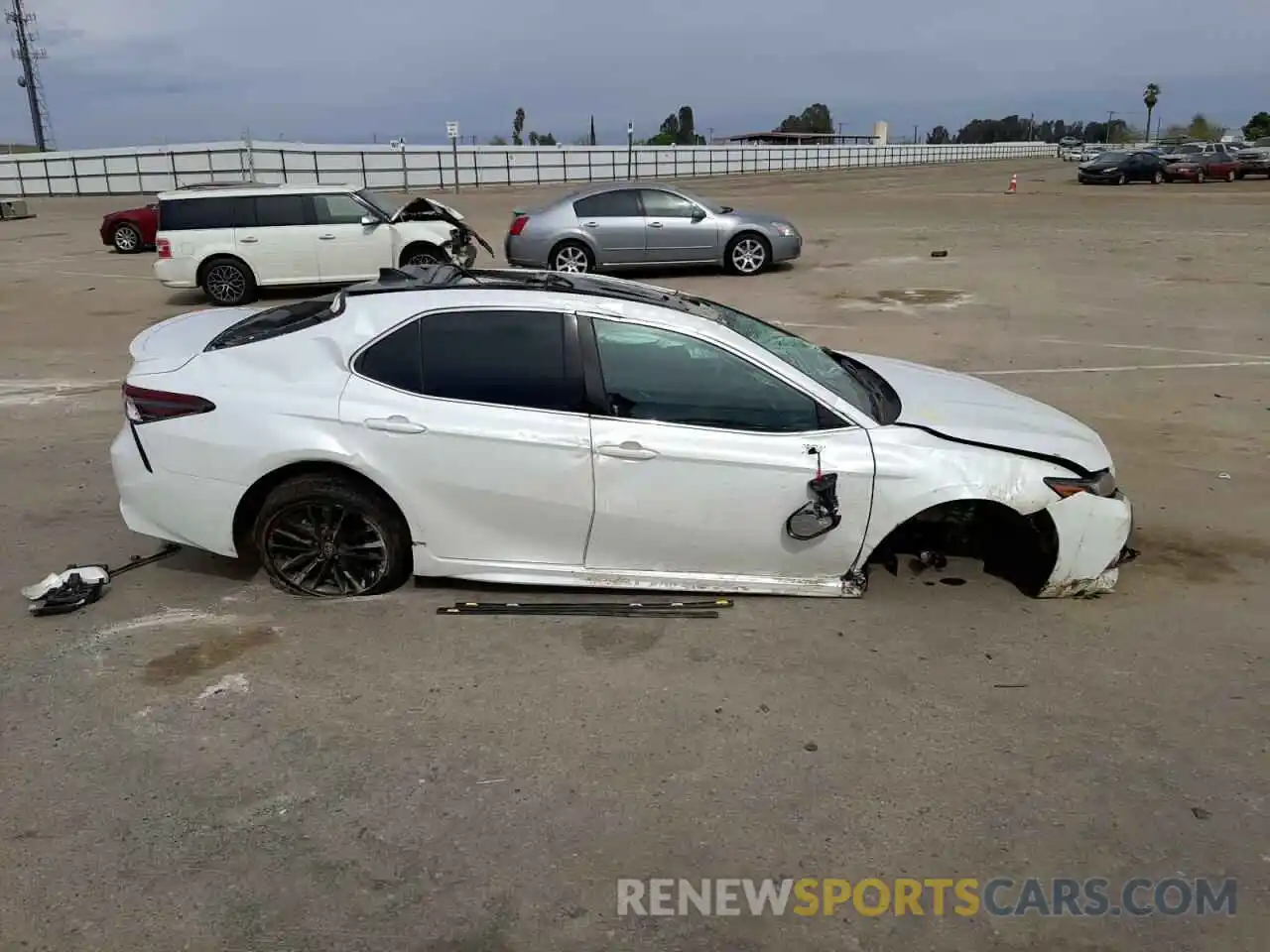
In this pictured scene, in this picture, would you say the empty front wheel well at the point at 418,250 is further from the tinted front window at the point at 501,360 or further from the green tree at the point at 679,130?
the green tree at the point at 679,130

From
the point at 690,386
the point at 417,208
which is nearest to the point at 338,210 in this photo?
the point at 417,208

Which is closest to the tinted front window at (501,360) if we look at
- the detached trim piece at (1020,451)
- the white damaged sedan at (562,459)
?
the white damaged sedan at (562,459)

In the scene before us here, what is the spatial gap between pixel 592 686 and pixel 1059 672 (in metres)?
1.94

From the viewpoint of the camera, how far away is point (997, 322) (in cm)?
1199

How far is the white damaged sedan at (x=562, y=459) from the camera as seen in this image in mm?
4340

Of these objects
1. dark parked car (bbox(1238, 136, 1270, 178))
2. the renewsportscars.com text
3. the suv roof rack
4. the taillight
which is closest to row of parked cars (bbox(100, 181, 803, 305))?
the suv roof rack

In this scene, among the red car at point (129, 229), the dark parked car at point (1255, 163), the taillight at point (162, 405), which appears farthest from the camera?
the dark parked car at point (1255, 163)

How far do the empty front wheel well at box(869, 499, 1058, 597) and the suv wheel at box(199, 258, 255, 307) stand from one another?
1255 centimetres

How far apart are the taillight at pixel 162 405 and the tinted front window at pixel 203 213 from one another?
1129 centimetres

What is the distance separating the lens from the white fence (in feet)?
136

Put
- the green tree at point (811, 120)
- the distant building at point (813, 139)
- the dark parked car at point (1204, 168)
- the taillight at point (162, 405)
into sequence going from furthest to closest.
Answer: the green tree at point (811, 120) < the distant building at point (813, 139) < the dark parked car at point (1204, 168) < the taillight at point (162, 405)

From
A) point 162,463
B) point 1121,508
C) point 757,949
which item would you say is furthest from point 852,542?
point 162,463

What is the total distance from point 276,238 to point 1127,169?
120 feet

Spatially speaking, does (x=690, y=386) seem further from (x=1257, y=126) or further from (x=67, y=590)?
(x=1257, y=126)
